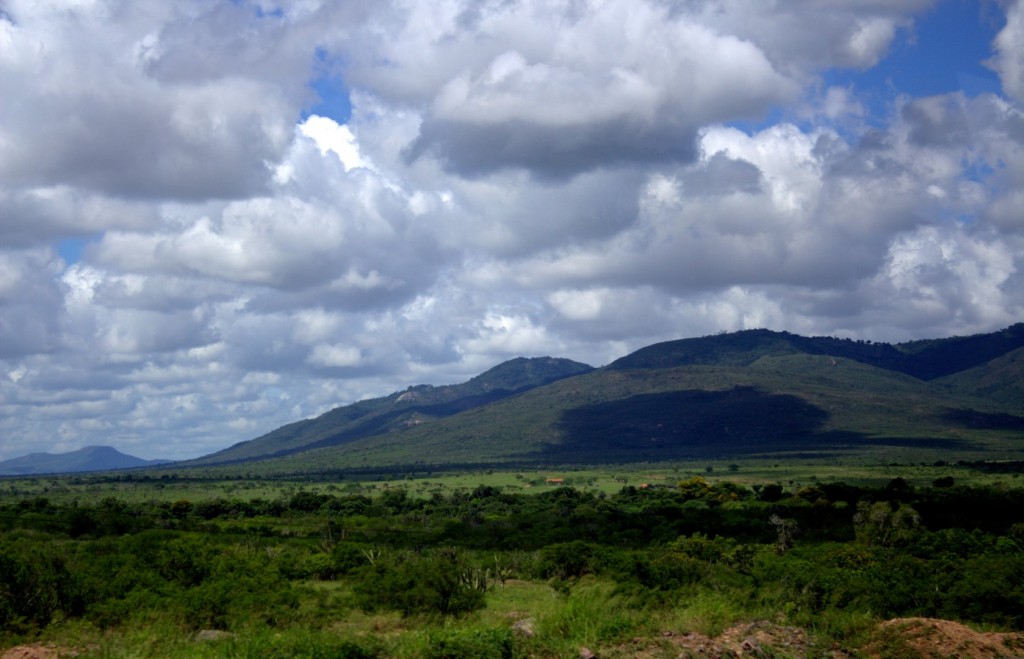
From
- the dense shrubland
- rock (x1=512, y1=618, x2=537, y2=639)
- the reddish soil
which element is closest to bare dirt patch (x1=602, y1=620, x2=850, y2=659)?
the reddish soil

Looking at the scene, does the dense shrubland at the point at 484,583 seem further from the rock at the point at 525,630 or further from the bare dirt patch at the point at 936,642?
the bare dirt patch at the point at 936,642

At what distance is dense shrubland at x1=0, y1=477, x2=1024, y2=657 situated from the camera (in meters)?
25.6

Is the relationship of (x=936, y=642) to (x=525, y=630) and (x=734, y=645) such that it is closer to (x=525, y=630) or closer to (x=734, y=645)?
(x=734, y=645)

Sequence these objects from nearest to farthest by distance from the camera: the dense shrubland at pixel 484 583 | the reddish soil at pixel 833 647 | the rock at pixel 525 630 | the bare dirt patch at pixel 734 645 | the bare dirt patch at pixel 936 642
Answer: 1. the bare dirt patch at pixel 734 645
2. the reddish soil at pixel 833 647
3. the bare dirt patch at pixel 936 642
4. the rock at pixel 525 630
5. the dense shrubland at pixel 484 583

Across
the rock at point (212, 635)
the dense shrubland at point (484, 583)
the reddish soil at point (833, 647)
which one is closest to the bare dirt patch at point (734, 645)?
the reddish soil at point (833, 647)

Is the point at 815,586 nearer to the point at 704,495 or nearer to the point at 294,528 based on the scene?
the point at 294,528

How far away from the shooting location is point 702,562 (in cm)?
4312

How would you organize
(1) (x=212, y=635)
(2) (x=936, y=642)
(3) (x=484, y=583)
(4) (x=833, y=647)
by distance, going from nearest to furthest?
1. (2) (x=936, y=642)
2. (4) (x=833, y=647)
3. (1) (x=212, y=635)
4. (3) (x=484, y=583)

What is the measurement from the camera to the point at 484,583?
125ft

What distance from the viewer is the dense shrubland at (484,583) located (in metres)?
25.6

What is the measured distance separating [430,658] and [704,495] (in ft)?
242

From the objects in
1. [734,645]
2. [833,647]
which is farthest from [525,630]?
[833,647]

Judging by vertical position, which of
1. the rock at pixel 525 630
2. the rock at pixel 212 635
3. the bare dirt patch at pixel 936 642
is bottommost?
the bare dirt patch at pixel 936 642

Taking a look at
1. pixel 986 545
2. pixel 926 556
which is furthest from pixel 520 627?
pixel 986 545
